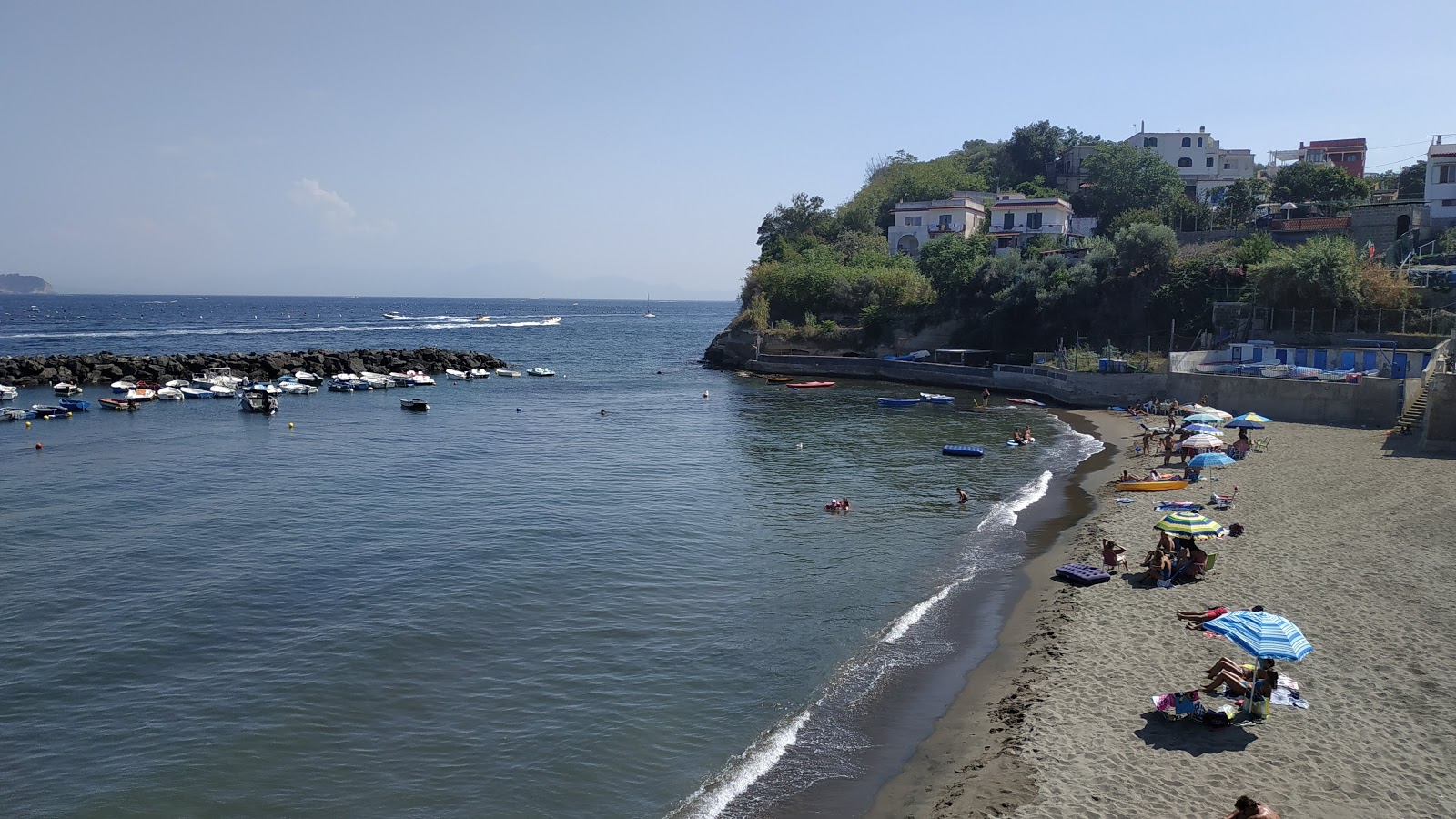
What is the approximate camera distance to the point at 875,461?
39219 mm

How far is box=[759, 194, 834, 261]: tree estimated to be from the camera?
370ft

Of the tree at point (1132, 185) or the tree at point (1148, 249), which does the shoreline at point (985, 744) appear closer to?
the tree at point (1148, 249)

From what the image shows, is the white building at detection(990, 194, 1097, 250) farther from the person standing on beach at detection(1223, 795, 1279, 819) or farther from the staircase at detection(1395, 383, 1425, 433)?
the person standing on beach at detection(1223, 795, 1279, 819)

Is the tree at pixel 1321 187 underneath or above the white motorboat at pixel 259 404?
above

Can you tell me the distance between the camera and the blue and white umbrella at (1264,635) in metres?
14.1

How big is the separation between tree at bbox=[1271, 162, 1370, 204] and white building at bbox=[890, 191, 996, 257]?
1044 inches

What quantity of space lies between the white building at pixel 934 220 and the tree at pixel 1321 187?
26.5 metres

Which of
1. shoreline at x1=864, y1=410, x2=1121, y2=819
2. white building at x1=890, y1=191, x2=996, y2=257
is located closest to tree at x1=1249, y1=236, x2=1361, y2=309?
white building at x1=890, y1=191, x2=996, y2=257

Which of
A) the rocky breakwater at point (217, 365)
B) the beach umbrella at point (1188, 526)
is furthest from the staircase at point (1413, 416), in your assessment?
the rocky breakwater at point (217, 365)

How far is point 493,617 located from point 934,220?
86.0m

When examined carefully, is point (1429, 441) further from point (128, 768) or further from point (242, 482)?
point (242, 482)

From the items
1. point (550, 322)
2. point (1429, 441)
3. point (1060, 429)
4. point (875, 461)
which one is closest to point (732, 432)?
point (875, 461)

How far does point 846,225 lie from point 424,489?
85632 millimetres

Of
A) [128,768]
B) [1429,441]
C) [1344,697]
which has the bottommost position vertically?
[128,768]
